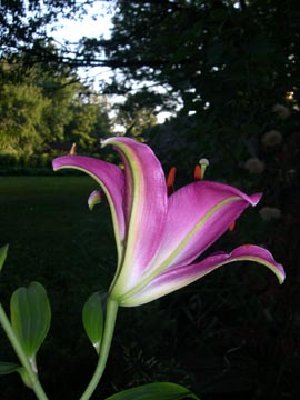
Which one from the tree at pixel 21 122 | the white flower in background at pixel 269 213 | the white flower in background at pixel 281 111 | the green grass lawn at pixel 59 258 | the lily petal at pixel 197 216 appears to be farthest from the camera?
the tree at pixel 21 122

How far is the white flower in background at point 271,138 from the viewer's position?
6.81 ft

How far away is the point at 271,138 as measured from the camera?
6.82 ft

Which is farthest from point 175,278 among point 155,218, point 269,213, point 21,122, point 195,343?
point 21,122

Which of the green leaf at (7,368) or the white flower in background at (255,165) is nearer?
the green leaf at (7,368)

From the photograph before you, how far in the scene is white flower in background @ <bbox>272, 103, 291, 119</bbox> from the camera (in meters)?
2.03

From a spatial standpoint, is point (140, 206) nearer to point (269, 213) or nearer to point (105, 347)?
point (105, 347)

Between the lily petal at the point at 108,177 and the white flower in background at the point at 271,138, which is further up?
the lily petal at the point at 108,177

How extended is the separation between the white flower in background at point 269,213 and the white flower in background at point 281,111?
339 mm

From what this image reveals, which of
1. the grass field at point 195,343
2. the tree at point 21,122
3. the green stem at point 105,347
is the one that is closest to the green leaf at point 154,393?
the green stem at point 105,347

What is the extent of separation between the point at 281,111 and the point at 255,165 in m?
0.20

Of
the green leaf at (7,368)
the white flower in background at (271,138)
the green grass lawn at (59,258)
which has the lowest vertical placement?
the green grass lawn at (59,258)

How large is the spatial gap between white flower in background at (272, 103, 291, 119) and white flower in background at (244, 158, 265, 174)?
171mm

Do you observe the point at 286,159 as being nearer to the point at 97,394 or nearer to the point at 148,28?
the point at 97,394

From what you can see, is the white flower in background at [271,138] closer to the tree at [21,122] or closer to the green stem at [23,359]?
the green stem at [23,359]
